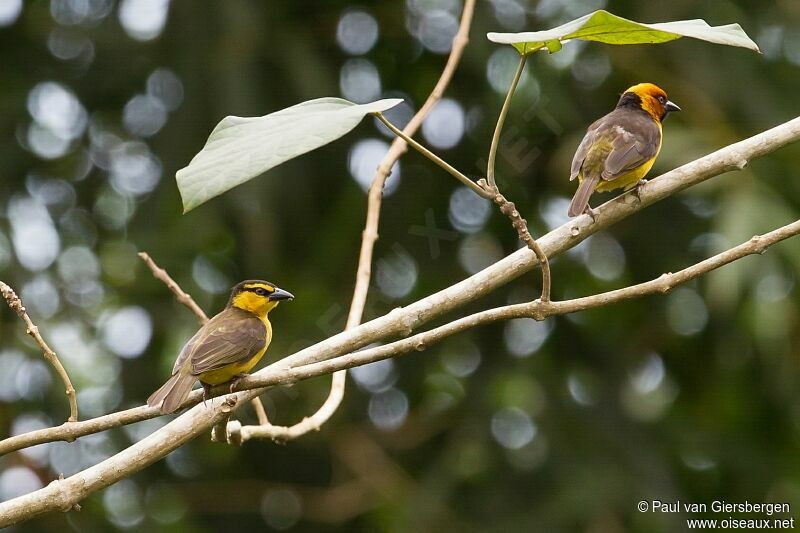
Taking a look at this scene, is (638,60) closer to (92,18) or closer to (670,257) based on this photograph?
Answer: (670,257)

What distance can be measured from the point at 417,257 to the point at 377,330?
4.55 metres

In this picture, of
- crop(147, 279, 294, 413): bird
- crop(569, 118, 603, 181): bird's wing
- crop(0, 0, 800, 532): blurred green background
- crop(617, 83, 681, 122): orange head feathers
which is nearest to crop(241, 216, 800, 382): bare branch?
crop(147, 279, 294, 413): bird

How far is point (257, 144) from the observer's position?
2.05m

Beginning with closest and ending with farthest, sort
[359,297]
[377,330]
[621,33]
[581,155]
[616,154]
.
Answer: [621,33], [377,330], [359,297], [616,154], [581,155]

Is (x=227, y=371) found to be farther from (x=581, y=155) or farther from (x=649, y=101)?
(x=649, y=101)

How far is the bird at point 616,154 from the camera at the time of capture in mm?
3996

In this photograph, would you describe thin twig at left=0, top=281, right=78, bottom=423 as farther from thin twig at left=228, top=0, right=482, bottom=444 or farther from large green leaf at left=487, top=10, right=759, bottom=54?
large green leaf at left=487, top=10, right=759, bottom=54

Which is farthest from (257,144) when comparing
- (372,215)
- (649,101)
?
(649,101)

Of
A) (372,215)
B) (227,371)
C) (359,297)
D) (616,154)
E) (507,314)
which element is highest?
(616,154)

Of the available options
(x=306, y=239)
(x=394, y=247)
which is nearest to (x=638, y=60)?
(x=394, y=247)

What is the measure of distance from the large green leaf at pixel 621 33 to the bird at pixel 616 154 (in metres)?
1.43

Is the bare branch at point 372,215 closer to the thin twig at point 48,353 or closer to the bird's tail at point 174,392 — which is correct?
the bird's tail at point 174,392

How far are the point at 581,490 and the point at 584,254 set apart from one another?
1670 millimetres

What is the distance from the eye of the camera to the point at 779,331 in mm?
6090
